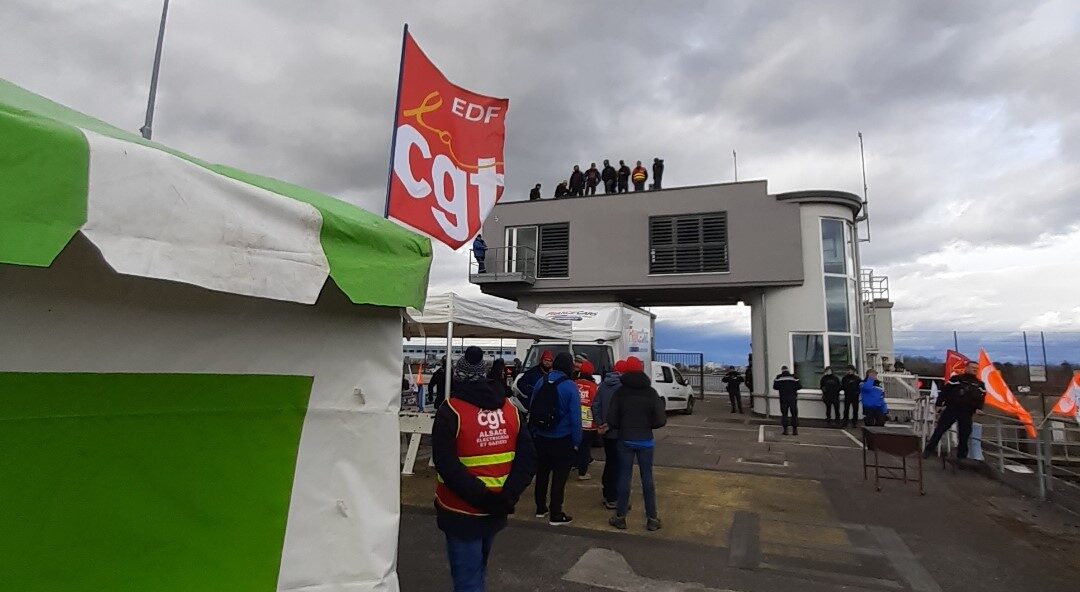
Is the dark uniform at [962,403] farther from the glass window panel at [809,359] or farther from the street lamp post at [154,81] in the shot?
the street lamp post at [154,81]

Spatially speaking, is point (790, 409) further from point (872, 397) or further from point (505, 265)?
point (505, 265)

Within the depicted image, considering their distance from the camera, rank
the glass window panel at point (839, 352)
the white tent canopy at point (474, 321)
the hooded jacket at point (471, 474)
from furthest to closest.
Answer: the glass window panel at point (839, 352) < the white tent canopy at point (474, 321) < the hooded jacket at point (471, 474)

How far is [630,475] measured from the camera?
19.7ft

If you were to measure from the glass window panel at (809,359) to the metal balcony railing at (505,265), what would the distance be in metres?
8.45

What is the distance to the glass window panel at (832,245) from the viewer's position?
16.8 metres

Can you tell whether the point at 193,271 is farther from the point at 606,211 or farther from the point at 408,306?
the point at 606,211

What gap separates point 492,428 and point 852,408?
1537 cm

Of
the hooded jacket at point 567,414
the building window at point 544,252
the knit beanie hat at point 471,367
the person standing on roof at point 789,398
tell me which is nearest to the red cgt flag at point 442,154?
the knit beanie hat at point 471,367

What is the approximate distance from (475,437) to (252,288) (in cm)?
156

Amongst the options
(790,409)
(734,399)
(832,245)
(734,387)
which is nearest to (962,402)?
(790,409)

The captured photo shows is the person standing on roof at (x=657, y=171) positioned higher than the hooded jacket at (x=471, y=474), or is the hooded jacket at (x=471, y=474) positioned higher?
the person standing on roof at (x=657, y=171)

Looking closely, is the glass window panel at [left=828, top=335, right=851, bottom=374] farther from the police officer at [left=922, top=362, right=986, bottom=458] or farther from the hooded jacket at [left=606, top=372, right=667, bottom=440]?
the hooded jacket at [left=606, top=372, right=667, bottom=440]

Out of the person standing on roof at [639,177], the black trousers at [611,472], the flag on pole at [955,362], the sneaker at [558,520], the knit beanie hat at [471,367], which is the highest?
the person standing on roof at [639,177]

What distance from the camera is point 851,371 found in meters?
16.1
